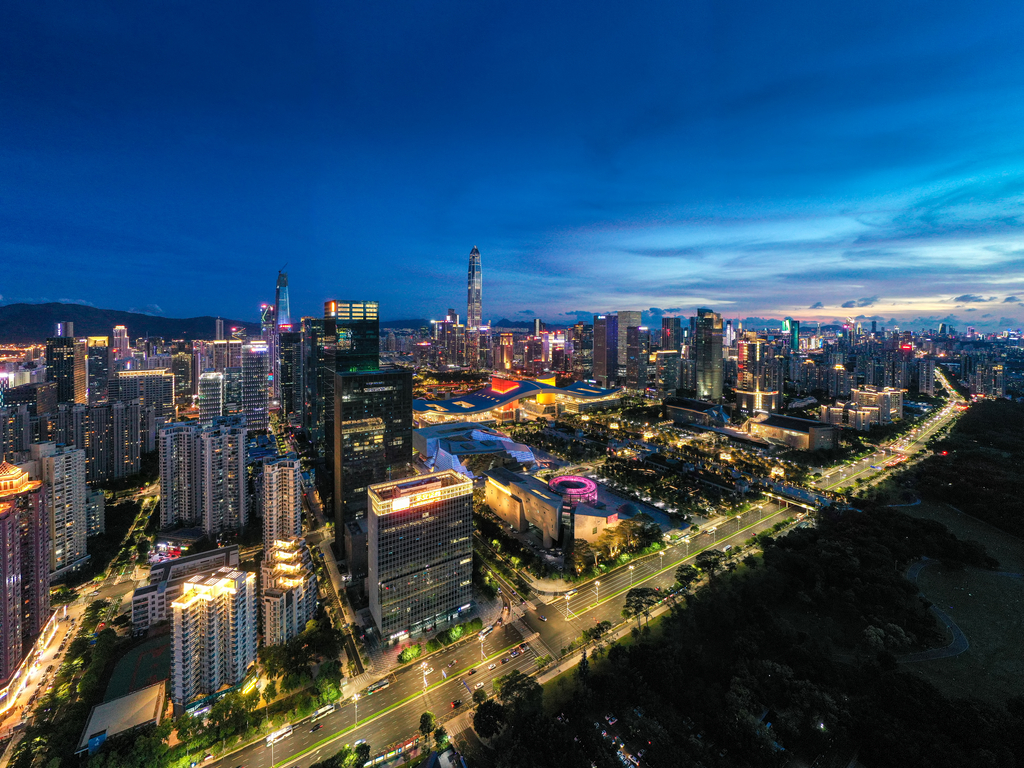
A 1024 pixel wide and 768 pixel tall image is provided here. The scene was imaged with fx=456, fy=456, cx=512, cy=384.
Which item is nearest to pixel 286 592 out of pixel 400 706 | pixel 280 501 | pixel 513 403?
pixel 280 501

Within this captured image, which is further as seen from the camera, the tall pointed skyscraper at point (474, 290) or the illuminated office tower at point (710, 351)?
the tall pointed skyscraper at point (474, 290)

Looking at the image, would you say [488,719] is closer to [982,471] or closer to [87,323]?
[982,471]

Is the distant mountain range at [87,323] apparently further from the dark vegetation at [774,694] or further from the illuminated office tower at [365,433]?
the dark vegetation at [774,694]

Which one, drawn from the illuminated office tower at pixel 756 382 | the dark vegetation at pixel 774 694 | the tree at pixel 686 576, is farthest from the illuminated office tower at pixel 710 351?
the tree at pixel 686 576

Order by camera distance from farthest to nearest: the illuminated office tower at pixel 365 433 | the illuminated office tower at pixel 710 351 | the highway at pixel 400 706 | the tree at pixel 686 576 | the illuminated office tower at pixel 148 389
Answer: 1. the illuminated office tower at pixel 710 351
2. the illuminated office tower at pixel 148 389
3. the illuminated office tower at pixel 365 433
4. the tree at pixel 686 576
5. the highway at pixel 400 706

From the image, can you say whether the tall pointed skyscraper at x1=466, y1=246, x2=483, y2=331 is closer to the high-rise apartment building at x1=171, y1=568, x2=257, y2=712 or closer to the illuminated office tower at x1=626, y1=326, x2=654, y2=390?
the illuminated office tower at x1=626, y1=326, x2=654, y2=390
